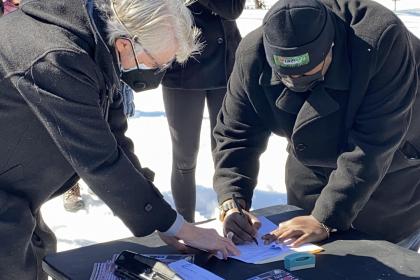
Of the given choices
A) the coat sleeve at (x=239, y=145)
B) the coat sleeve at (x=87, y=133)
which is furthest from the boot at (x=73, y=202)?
the coat sleeve at (x=87, y=133)

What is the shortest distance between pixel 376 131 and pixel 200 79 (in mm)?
1077

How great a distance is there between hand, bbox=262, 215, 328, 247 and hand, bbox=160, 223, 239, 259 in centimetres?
16

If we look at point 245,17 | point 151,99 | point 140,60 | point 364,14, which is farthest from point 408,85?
point 245,17

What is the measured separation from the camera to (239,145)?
90.0 inches

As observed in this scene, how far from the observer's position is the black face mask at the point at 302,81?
6.42 ft

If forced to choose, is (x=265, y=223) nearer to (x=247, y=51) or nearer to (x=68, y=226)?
(x=247, y=51)

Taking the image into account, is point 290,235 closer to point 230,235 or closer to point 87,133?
point 230,235

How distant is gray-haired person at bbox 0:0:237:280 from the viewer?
5.33 feet

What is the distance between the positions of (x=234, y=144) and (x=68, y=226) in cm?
161

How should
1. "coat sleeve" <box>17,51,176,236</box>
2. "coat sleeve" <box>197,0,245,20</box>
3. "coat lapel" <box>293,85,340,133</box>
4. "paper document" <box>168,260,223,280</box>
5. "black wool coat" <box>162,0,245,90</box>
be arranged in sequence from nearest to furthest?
"coat sleeve" <box>17,51,176,236</box>
"paper document" <box>168,260,223,280</box>
"coat lapel" <box>293,85,340,133</box>
"coat sleeve" <box>197,0,245,20</box>
"black wool coat" <box>162,0,245,90</box>

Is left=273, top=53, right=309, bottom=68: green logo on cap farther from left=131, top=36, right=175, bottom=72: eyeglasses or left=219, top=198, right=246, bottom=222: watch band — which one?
left=219, top=198, right=246, bottom=222: watch band

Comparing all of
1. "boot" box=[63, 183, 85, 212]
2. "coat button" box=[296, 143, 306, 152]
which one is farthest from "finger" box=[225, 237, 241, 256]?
"boot" box=[63, 183, 85, 212]

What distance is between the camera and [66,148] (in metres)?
1.69

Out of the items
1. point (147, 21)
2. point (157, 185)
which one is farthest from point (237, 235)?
point (157, 185)
